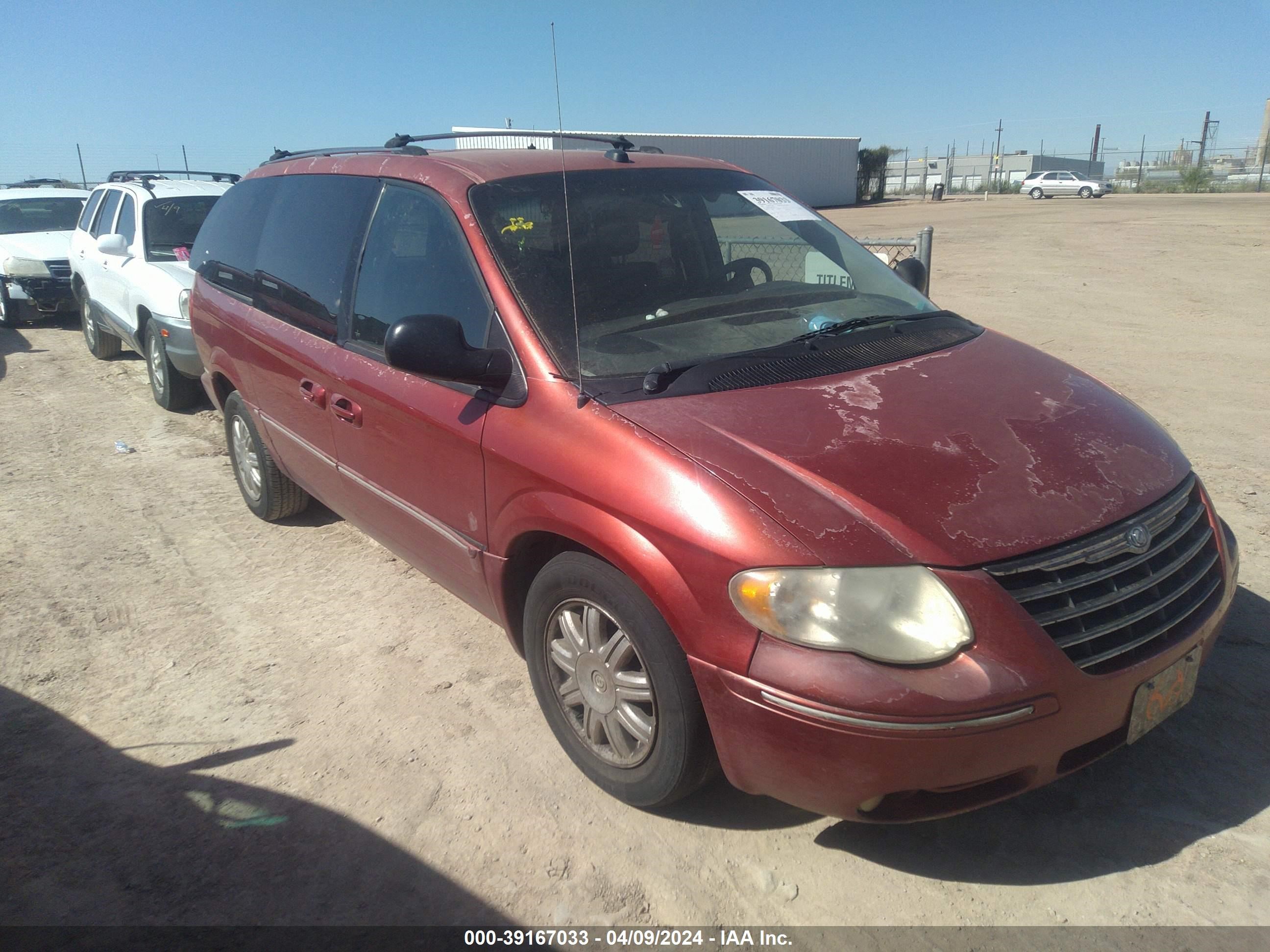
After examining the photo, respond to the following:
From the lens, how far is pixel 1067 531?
227cm

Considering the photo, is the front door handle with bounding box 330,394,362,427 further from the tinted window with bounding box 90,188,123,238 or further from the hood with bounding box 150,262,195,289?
the tinted window with bounding box 90,188,123,238

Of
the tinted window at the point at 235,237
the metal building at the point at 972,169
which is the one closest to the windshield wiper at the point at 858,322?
the tinted window at the point at 235,237

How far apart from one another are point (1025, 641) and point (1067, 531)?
0.34 meters

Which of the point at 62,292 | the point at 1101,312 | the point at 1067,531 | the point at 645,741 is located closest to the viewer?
the point at 1067,531

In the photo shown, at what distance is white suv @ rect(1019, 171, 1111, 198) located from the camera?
4278cm

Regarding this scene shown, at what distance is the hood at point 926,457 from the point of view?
2193mm

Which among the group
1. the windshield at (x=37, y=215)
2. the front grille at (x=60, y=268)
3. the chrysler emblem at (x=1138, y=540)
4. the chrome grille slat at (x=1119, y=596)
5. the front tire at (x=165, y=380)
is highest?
the windshield at (x=37, y=215)

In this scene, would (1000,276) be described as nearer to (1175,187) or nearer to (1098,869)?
(1098,869)

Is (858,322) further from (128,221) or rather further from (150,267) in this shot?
(128,221)

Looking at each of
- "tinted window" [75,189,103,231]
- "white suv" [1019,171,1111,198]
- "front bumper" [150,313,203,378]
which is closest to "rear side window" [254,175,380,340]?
"front bumper" [150,313,203,378]

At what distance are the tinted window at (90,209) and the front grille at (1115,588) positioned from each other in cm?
1032

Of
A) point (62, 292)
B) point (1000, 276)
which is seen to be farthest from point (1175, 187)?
point (62, 292)

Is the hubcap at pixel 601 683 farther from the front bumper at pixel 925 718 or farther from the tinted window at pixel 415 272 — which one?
the tinted window at pixel 415 272

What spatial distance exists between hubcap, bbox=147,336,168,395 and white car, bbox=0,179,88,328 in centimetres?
458
